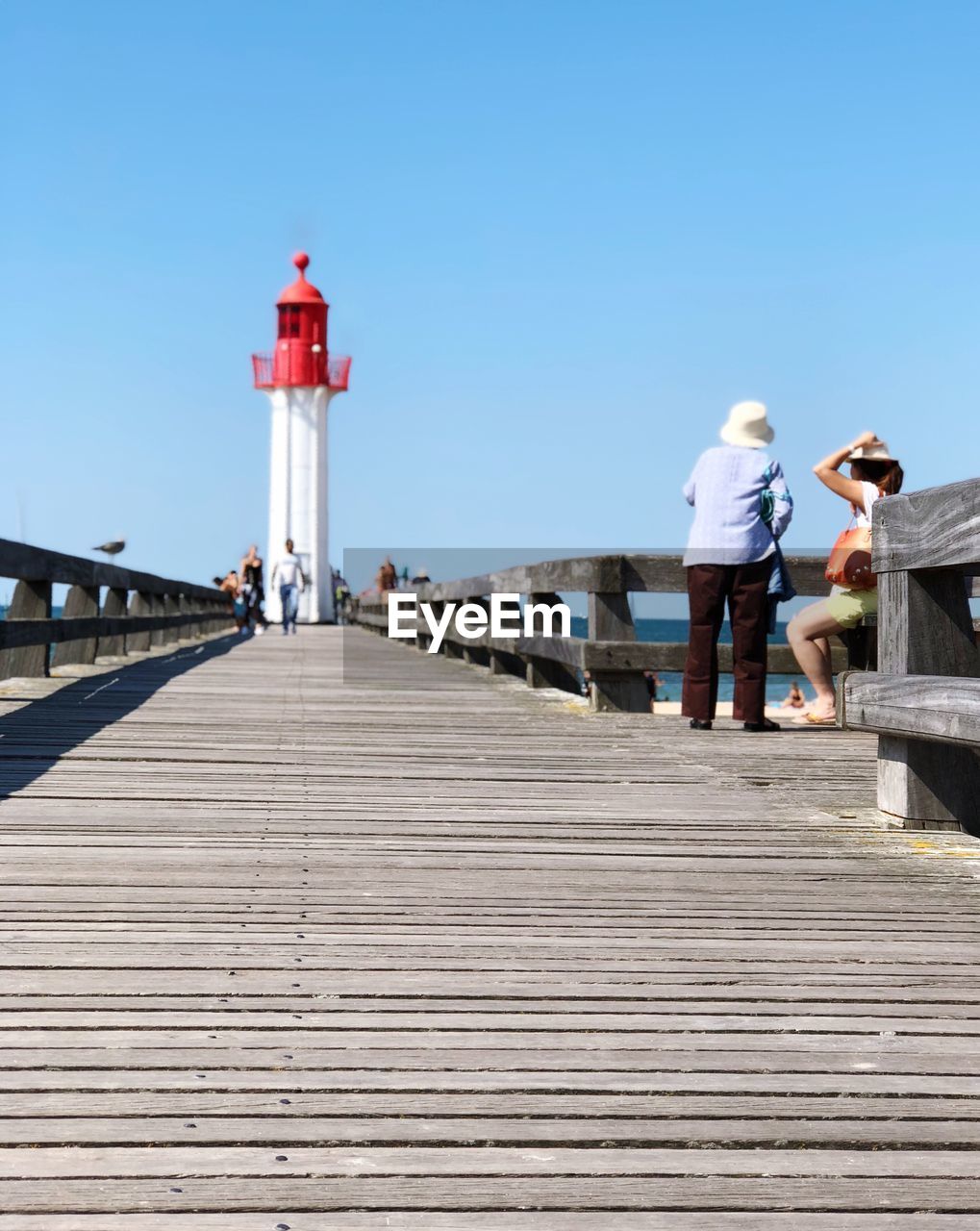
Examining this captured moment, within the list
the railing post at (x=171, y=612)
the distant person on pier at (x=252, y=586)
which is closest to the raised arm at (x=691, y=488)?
the railing post at (x=171, y=612)

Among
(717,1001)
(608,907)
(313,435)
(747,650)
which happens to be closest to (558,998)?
(717,1001)

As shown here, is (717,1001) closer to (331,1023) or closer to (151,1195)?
(331,1023)

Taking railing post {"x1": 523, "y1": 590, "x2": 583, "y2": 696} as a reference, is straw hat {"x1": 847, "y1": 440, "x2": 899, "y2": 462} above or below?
above

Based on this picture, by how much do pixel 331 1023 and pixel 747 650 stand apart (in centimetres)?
520

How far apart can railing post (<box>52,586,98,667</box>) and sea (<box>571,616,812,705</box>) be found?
3.47 metres

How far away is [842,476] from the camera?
289 inches

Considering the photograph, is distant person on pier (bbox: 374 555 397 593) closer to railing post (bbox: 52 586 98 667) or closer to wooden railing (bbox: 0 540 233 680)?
wooden railing (bbox: 0 540 233 680)

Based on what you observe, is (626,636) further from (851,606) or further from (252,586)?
(252,586)

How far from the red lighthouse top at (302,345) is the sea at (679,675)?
1245cm

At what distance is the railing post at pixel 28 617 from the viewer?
8.74 metres

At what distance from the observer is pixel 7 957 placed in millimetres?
2836

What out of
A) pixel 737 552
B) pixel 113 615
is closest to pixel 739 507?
pixel 737 552

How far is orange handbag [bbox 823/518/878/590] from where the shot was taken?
717 cm

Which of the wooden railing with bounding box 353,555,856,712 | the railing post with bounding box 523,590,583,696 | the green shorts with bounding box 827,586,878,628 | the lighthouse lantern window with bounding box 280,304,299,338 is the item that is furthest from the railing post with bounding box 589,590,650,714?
the lighthouse lantern window with bounding box 280,304,299,338
